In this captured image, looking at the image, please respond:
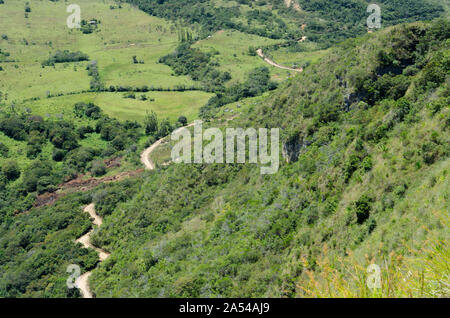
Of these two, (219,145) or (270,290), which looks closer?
(270,290)

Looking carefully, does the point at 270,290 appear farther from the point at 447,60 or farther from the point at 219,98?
the point at 219,98

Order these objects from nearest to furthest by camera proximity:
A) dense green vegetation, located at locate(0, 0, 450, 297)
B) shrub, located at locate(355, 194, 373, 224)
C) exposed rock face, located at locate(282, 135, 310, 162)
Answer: dense green vegetation, located at locate(0, 0, 450, 297)
shrub, located at locate(355, 194, 373, 224)
exposed rock face, located at locate(282, 135, 310, 162)

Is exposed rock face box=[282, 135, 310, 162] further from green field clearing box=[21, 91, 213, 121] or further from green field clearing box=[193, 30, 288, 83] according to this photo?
green field clearing box=[193, 30, 288, 83]

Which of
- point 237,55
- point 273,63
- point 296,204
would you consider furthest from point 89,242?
point 237,55

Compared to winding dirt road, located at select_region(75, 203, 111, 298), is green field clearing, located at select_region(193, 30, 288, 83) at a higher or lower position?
higher

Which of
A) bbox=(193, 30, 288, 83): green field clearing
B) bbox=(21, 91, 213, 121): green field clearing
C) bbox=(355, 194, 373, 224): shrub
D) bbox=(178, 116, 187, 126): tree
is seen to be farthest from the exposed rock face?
bbox=(193, 30, 288, 83): green field clearing

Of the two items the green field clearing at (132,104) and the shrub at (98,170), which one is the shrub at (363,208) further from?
the green field clearing at (132,104)

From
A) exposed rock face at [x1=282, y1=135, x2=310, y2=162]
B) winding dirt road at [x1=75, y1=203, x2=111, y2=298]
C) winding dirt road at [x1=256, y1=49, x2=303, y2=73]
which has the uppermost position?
exposed rock face at [x1=282, y1=135, x2=310, y2=162]

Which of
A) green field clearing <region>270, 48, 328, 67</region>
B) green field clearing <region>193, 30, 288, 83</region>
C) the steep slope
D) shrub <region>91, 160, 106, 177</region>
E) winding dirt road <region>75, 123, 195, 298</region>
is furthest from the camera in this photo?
green field clearing <region>270, 48, 328, 67</region>
